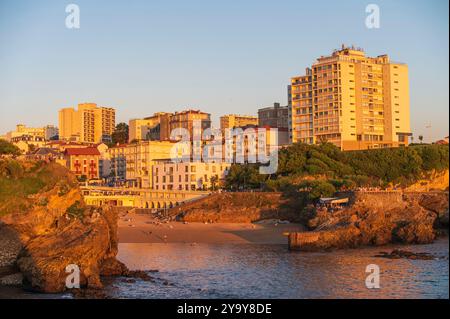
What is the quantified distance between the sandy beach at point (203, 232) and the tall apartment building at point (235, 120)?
98.5m

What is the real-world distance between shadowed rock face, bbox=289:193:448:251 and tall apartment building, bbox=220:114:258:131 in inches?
4567

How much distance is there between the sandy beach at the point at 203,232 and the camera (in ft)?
195

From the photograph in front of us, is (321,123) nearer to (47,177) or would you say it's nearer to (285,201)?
(285,201)

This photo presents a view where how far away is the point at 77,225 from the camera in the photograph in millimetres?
37562

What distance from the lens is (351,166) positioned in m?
88.9

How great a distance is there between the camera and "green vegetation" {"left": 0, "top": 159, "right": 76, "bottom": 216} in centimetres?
4009

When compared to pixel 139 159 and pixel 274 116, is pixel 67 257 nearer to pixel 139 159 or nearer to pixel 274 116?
pixel 139 159

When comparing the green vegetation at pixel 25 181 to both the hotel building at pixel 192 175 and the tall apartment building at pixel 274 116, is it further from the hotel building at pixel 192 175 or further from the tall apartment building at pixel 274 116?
the tall apartment building at pixel 274 116

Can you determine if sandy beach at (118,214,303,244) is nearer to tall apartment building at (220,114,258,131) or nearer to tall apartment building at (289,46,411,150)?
tall apartment building at (289,46,411,150)

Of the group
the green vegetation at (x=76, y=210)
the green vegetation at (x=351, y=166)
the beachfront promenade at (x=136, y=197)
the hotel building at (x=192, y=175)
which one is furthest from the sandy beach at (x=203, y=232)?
the hotel building at (x=192, y=175)

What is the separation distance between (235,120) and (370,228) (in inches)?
5085

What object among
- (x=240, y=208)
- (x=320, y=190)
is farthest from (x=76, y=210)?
(x=240, y=208)
